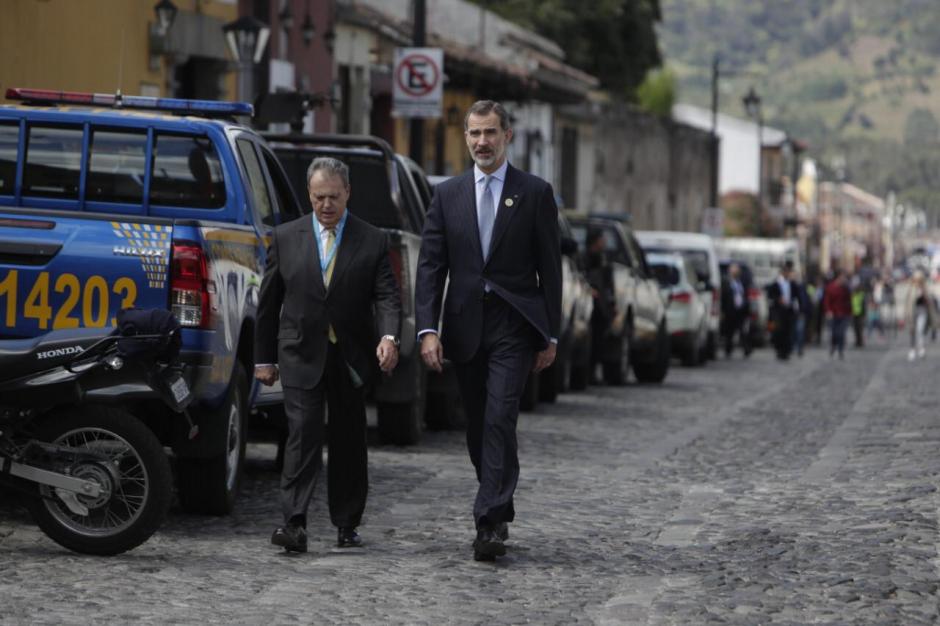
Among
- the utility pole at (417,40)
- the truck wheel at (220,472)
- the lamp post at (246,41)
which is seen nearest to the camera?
the truck wheel at (220,472)

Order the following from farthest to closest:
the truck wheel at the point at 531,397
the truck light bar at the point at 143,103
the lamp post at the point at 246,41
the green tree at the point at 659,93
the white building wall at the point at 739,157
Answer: the white building wall at the point at 739,157
the green tree at the point at 659,93
the lamp post at the point at 246,41
the truck wheel at the point at 531,397
the truck light bar at the point at 143,103

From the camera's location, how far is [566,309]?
2162cm

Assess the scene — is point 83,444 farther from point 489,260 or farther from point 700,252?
point 700,252

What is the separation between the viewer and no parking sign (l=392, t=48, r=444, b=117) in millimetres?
26141

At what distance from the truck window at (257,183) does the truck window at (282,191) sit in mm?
340

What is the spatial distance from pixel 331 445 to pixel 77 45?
43.9ft

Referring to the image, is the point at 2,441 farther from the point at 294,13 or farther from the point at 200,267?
A: the point at 294,13

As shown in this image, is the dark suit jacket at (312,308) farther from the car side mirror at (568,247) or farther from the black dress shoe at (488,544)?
the car side mirror at (568,247)

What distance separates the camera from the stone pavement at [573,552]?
27.2ft

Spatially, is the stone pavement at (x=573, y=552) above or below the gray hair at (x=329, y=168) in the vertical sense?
below

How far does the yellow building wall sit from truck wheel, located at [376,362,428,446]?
5.02 m

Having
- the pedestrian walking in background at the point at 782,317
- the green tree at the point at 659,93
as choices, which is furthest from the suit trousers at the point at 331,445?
the green tree at the point at 659,93

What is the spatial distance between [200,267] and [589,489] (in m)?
3.84

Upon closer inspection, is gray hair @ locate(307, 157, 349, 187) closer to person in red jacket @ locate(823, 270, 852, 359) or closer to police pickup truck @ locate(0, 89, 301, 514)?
police pickup truck @ locate(0, 89, 301, 514)
